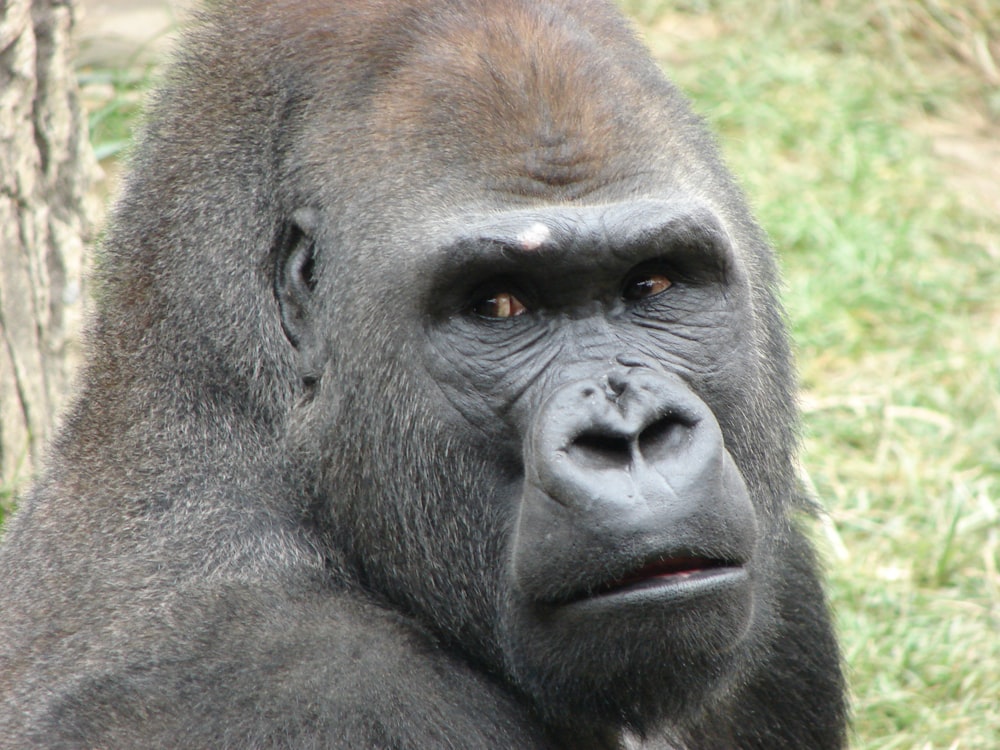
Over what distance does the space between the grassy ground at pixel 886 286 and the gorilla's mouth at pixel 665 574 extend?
6.73ft

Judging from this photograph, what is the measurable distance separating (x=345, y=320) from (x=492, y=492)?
0.60 m

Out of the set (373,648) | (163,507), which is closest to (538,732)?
(373,648)

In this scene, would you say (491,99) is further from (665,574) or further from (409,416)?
(665,574)

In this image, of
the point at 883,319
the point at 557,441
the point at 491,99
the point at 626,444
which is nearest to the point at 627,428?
the point at 626,444

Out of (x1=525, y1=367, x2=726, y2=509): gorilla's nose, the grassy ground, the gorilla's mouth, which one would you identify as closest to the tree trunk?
the grassy ground

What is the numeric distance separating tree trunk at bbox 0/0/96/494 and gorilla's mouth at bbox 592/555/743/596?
276 centimetres

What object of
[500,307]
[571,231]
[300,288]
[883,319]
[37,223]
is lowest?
[883,319]

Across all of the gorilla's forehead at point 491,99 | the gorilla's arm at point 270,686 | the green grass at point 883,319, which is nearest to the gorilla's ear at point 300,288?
the gorilla's forehead at point 491,99

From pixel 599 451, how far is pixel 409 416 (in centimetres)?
61

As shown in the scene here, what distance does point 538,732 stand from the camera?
3.53 m

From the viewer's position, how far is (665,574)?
3.20 m

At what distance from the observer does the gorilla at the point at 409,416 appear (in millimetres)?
3205

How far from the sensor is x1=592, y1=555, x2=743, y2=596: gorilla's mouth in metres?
3.18

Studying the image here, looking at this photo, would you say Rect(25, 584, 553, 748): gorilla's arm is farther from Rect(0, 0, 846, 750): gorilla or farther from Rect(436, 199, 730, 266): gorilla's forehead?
Rect(436, 199, 730, 266): gorilla's forehead
